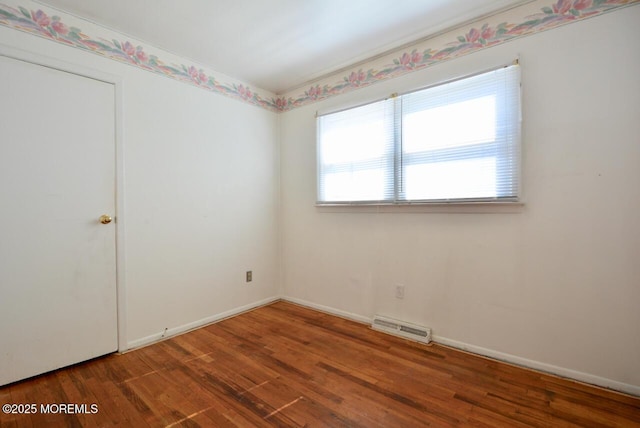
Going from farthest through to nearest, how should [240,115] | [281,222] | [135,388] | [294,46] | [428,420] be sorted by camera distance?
[281,222]
[240,115]
[294,46]
[135,388]
[428,420]

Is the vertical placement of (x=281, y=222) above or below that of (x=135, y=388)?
above

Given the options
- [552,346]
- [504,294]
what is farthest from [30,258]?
[552,346]

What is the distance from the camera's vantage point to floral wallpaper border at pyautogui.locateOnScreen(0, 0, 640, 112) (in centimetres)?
179

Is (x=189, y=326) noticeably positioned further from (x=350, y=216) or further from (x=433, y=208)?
(x=433, y=208)

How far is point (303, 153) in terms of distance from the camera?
3268 mm

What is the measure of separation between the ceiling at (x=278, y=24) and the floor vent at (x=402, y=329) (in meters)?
2.38

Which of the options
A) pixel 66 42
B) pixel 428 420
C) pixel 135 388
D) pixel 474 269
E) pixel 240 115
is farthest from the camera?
pixel 240 115

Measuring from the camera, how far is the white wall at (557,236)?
1.66m

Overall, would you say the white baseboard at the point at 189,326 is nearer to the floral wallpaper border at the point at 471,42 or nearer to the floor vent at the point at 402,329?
the floor vent at the point at 402,329

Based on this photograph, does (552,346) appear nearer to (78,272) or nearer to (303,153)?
(303,153)

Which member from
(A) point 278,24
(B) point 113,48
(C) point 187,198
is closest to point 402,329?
(C) point 187,198

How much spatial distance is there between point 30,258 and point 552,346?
3.42m

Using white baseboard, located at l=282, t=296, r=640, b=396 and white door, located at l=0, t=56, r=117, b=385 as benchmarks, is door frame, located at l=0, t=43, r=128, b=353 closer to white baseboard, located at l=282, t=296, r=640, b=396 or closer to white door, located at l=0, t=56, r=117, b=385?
white door, located at l=0, t=56, r=117, b=385

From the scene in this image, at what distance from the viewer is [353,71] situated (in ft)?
9.21
